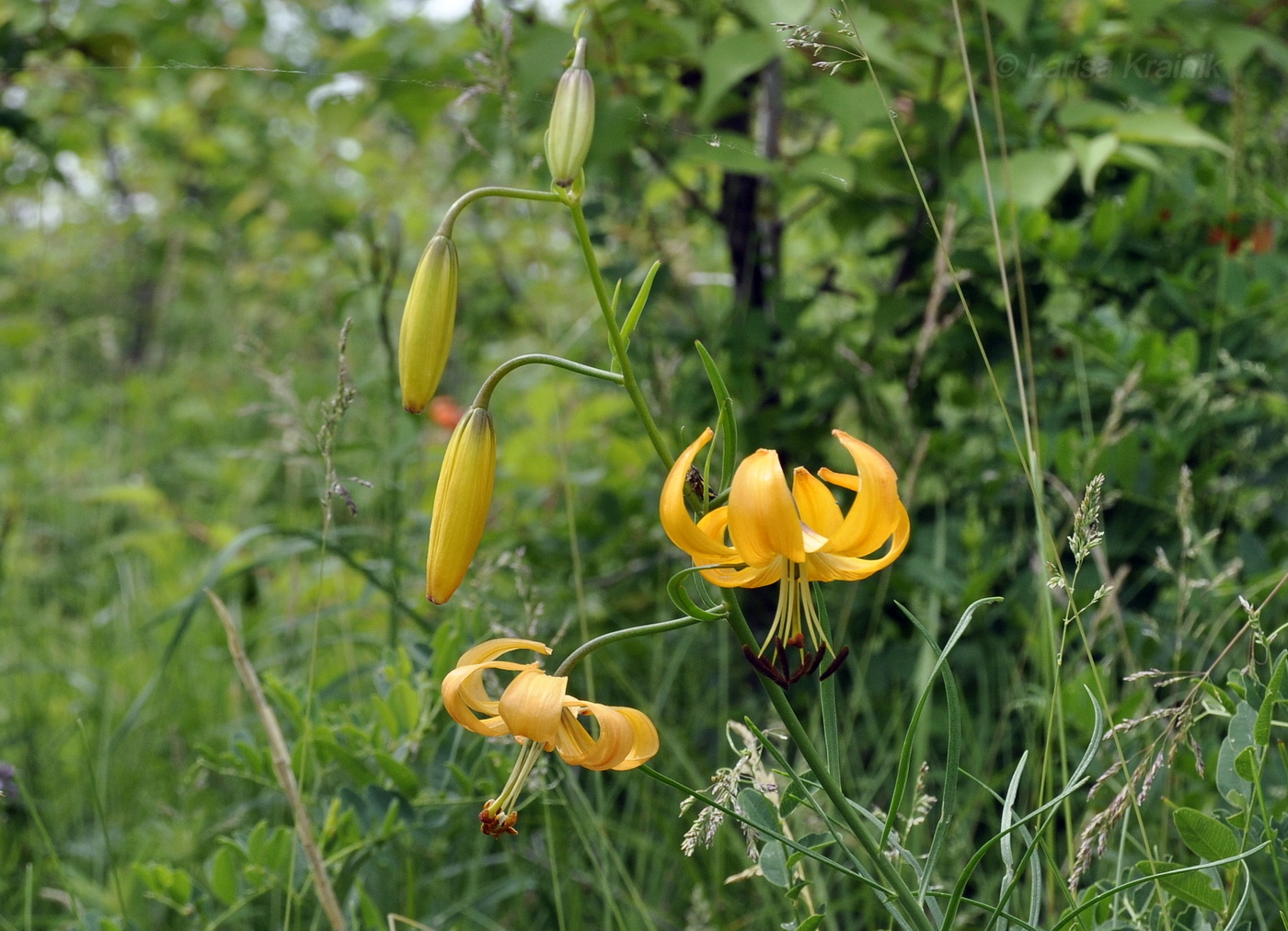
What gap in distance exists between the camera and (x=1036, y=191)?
1.33 metres

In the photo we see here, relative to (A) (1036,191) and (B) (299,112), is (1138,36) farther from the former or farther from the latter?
(B) (299,112)

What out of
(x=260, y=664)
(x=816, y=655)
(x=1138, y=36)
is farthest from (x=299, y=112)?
(x=816, y=655)

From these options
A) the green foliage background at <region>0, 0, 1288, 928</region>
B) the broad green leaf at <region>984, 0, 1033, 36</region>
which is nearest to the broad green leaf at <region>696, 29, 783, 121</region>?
the green foliage background at <region>0, 0, 1288, 928</region>

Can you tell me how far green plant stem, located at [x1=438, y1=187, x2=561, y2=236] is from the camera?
1.84 feet

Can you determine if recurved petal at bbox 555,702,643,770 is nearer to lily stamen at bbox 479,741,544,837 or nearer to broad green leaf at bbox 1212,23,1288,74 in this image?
lily stamen at bbox 479,741,544,837

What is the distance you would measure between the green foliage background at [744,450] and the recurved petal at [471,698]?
288mm

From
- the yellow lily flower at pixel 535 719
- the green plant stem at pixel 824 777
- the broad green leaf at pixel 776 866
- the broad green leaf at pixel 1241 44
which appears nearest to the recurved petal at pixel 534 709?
the yellow lily flower at pixel 535 719

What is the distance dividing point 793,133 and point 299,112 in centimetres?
175

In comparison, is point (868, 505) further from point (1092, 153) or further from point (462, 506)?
point (1092, 153)

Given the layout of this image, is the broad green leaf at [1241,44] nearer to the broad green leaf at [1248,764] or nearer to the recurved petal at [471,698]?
the broad green leaf at [1248,764]

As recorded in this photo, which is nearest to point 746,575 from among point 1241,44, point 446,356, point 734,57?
point 446,356

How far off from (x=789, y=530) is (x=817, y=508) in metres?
0.07

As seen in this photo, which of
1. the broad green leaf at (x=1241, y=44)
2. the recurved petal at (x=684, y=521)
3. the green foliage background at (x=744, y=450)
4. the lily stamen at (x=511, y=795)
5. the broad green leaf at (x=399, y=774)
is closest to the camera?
the recurved petal at (x=684, y=521)

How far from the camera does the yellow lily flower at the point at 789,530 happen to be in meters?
0.57
